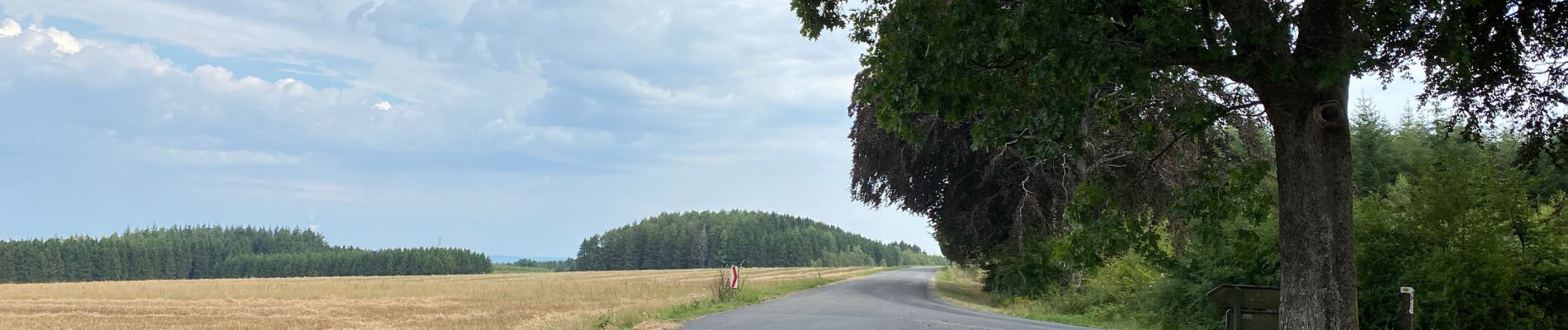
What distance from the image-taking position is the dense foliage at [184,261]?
114625mm

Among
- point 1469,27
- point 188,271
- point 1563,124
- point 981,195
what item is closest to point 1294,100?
point 1469,27

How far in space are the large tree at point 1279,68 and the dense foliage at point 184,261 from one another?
135 meters

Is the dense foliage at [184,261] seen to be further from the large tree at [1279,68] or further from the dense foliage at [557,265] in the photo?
the large tree at [1279,68]

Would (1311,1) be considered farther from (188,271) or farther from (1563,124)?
(188,271)

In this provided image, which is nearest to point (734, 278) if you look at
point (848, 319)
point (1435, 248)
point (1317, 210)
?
point (848, 319)

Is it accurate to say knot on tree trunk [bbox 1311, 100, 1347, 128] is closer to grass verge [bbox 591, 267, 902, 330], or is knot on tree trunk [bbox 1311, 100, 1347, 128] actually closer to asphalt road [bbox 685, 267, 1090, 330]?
asphalt road [bbox 685, 267, 1090, 330]

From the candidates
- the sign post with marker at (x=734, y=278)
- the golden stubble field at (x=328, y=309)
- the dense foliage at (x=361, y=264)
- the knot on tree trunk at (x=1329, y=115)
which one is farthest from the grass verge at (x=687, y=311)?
the dense foliage at (x=361, y=264)

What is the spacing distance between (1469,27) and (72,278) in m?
149

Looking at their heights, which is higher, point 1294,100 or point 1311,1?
point 1311,1

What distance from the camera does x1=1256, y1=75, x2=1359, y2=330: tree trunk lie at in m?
8.48

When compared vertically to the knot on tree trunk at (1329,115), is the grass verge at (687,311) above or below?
below

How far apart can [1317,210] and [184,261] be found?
164 m

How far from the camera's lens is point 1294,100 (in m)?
8.80

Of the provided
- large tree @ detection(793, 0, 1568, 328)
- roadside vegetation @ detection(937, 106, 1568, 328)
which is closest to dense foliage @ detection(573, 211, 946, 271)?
roadside vegetation @ detection(937, 106, 1568, 328)
